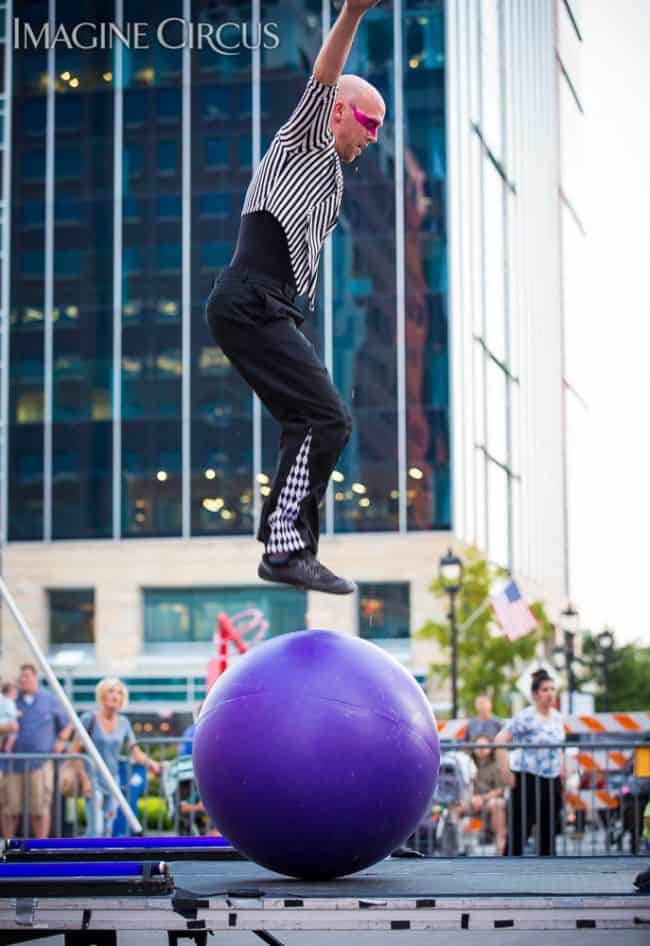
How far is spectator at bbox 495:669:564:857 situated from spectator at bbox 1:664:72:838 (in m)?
4.26

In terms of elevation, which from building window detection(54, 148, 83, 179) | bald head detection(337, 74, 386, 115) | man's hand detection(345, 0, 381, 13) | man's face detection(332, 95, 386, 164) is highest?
building window detection(54, 148, 83, 179)

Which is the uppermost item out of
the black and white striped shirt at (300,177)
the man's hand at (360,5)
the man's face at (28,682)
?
the man's hand at (360,5)

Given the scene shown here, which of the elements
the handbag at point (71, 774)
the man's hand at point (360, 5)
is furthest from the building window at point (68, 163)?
the man's hand at point (360, 5)

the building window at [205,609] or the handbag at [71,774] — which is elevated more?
the handbag at [71,774]

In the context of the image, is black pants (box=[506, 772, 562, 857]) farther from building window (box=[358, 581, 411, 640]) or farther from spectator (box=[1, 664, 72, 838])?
building window (box=[358, 581, 411, 640])

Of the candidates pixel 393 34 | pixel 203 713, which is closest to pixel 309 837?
pixel 203 713

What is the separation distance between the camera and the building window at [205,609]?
51000mm

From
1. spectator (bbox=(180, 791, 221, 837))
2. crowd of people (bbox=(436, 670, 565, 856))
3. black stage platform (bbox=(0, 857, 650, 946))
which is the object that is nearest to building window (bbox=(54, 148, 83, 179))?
spectator (bbox=(180, 791, 221, 837))

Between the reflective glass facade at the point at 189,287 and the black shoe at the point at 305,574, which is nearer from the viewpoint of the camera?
the black shoe at the point at 305,574

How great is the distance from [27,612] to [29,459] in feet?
16.3

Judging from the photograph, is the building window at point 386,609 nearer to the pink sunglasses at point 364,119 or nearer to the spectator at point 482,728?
the spectator at point 482,728

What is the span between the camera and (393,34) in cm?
5081

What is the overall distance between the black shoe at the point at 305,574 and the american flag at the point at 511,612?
22473mm

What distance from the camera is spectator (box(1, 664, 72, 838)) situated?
1524 centimetres
